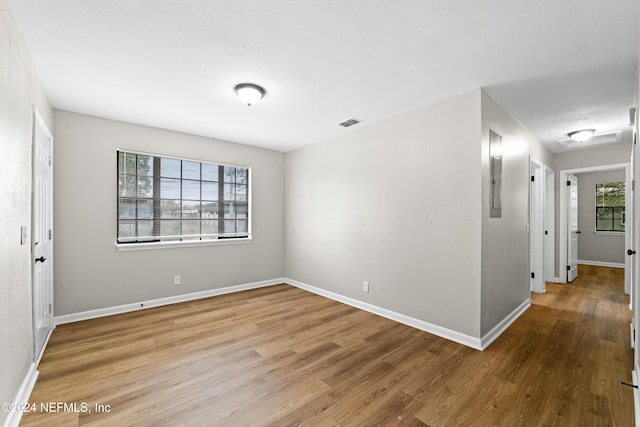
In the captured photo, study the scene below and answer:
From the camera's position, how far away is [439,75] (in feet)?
8.23

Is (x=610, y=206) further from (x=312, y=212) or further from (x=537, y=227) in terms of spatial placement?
(x=312, y=212)

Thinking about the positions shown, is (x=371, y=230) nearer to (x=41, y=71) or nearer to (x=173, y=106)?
(x=173, y=106)

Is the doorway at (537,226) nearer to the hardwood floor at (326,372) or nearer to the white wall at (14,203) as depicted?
the hardwood floor at (326,372)

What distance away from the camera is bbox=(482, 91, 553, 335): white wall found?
2818mm

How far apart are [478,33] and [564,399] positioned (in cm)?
267

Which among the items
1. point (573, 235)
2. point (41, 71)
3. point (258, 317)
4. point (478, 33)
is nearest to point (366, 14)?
point (478, 33)

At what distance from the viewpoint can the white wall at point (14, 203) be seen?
1.59 meters

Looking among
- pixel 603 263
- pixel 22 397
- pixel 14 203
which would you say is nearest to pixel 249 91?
pixel 14 203

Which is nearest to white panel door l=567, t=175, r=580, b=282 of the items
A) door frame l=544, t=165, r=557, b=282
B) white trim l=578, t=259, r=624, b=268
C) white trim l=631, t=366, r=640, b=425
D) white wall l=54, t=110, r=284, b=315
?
door frame l=544, t=165, r=557, b=282

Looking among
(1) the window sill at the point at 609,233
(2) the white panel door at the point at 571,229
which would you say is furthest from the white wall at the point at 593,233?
(2) the white panel door at the point at 571,229

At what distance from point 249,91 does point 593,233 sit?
9.13 m

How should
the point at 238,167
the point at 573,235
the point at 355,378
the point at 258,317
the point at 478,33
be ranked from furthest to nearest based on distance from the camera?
the point at 573,235 < the point at 238,167 < the point at 258,317 < the point at 355,378 < the point at 478,33

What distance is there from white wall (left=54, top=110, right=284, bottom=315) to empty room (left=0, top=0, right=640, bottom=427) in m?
0.02

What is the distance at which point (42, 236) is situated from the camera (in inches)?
106
